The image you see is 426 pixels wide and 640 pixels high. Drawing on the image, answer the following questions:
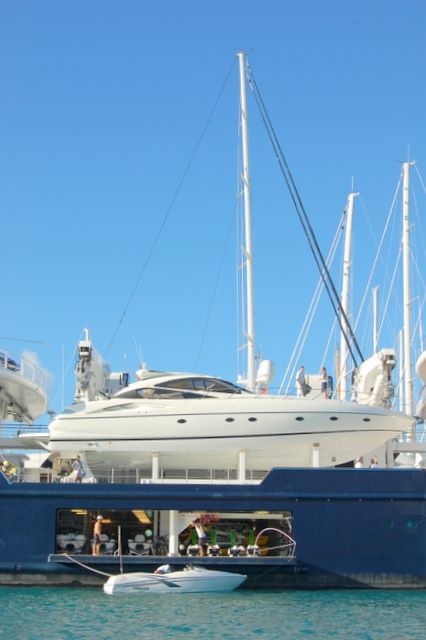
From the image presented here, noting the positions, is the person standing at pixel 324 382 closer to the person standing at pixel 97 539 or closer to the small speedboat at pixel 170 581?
the small speedboat at pixel 170 581

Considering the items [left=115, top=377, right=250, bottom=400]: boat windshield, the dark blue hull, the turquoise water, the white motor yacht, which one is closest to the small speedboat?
the turquoise water

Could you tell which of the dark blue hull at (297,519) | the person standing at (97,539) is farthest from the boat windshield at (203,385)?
the person standing at (97,539)

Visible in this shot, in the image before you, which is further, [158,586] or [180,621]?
[158,586]

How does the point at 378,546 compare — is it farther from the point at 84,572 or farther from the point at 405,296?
the point at 405,296

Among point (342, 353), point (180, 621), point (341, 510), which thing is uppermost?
point (342, 353)

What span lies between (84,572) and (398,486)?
20.6ft

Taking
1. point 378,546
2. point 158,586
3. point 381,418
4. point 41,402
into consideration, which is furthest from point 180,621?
point 41,402

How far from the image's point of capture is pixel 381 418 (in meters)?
19.9

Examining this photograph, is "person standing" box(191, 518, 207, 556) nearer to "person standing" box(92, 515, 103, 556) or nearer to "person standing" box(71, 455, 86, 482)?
"person standing" box(92, 515, 103, 556)

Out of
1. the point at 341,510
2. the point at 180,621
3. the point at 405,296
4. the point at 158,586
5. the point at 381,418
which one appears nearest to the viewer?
the point at 180,621

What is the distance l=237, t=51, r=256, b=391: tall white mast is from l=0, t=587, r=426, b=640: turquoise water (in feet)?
17.7

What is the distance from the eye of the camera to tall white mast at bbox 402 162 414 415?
2447 cm

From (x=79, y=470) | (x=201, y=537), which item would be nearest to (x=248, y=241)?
(x=79, y=470)

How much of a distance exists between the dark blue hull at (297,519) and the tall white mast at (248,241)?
3398 millimetres
